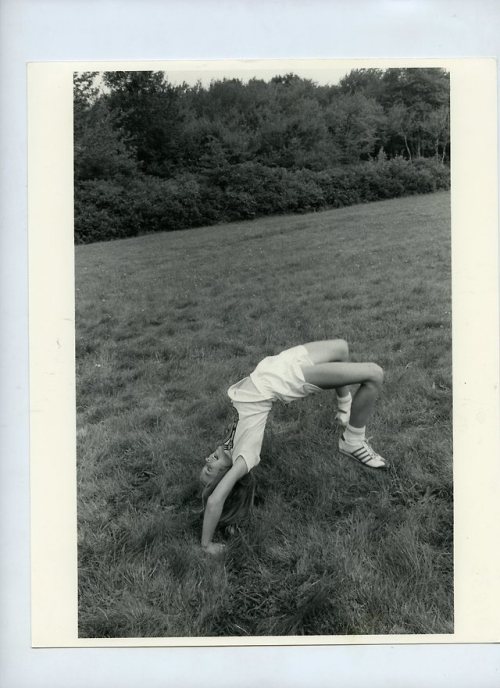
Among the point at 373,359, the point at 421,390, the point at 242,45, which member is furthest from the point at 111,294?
the point at 421,390

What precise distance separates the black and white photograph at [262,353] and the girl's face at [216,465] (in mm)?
12

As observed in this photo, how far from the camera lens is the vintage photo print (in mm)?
2600

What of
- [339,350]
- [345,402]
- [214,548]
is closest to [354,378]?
[339,350]

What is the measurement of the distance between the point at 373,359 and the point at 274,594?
1855 millimetres

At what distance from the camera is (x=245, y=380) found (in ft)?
9.14

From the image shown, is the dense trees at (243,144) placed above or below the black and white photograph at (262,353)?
above

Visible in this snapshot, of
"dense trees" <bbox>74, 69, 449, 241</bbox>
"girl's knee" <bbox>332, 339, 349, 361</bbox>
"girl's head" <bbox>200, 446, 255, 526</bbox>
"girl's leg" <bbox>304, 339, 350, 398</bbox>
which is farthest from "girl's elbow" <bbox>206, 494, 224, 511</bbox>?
"dense trees" <bbox>74, 69, 449, 241</bbox>

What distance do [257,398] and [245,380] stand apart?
0.51ft

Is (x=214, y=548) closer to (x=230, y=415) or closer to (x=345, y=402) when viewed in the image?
(x=230, y=415)

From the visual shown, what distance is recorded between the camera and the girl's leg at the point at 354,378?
2699 mm

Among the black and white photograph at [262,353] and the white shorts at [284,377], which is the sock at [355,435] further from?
the white shorts at [284,377]

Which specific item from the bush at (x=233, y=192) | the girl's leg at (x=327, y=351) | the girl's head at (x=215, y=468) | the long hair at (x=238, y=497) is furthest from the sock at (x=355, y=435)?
the bush at (x=233, y=192)

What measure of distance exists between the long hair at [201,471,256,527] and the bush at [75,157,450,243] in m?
1.74

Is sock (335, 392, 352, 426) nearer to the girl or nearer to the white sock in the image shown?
the white sock
